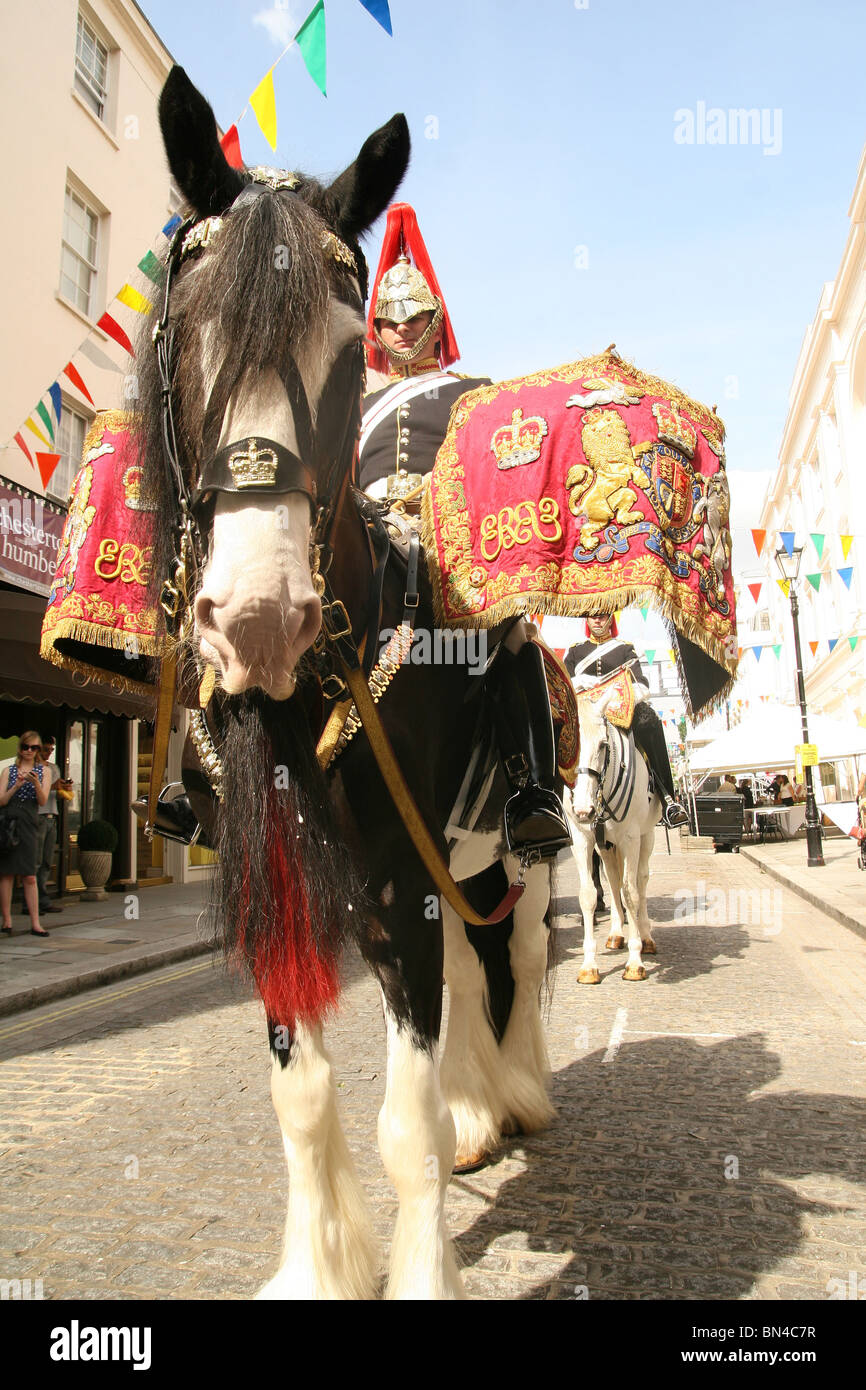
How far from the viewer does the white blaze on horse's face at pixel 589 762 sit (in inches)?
295

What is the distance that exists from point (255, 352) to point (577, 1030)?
5243mm

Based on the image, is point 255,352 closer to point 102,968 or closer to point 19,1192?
point 19,1192

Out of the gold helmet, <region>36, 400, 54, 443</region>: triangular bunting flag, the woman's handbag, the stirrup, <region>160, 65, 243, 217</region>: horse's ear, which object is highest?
<region>36, 400, 54, 443</region>: triangular bunting flag

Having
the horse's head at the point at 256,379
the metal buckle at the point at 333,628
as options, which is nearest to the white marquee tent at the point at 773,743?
the metal buckle at the point at 333,628

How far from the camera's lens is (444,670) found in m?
2.67

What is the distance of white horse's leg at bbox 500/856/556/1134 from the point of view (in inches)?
166

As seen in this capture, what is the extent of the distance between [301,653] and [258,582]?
219mm

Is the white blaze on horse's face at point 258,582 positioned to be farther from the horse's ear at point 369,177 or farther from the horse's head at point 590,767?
the horse's head at point 590,767

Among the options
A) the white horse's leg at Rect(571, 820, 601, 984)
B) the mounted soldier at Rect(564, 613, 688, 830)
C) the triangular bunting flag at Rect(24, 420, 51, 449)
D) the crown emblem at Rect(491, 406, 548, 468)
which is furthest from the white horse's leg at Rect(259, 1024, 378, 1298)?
the triangular bunting flag at Rect(24, 420, 51, 449)

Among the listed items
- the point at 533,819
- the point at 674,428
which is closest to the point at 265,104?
the point at 674,428

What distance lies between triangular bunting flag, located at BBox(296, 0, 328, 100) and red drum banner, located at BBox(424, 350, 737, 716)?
3.57m

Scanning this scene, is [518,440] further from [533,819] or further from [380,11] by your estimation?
[380,11]

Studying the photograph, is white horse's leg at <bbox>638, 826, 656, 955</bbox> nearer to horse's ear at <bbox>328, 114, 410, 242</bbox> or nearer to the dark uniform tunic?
the dark uniform tunic

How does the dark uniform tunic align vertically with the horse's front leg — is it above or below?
above
